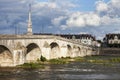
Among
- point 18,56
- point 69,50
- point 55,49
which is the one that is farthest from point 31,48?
point 69,50

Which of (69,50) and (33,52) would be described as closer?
(33,52)

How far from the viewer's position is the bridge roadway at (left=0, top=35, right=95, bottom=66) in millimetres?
75812

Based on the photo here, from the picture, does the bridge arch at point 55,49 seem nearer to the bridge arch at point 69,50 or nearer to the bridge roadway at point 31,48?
the bridge roadway at point 31,48

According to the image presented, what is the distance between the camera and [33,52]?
96562mm

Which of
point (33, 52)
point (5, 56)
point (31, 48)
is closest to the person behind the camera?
point (5, 56)

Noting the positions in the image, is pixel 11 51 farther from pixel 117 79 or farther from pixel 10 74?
A: pixel 117 79

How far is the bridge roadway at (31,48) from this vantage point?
7581cm

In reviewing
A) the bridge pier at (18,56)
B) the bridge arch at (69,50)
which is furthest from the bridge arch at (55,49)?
the bridge pier at (18,56)

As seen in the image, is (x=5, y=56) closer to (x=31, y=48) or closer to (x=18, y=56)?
(x=18, y=56)

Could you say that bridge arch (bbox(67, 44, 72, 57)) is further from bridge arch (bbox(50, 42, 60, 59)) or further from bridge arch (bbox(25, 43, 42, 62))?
bridge arch (bbox(25, 43, 42, 62))

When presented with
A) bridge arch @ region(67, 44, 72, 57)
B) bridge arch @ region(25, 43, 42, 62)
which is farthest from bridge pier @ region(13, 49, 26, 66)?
bridge arch @ region(67, 44, 72, 57)

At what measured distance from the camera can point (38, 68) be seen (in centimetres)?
7881

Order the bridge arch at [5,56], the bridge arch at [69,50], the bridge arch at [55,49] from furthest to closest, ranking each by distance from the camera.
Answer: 1. the bridge arch at [69,50]
2. the bridge arch at [55,49]
3. the bridge arch at [5,56]

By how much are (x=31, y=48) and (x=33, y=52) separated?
1.45 metres
